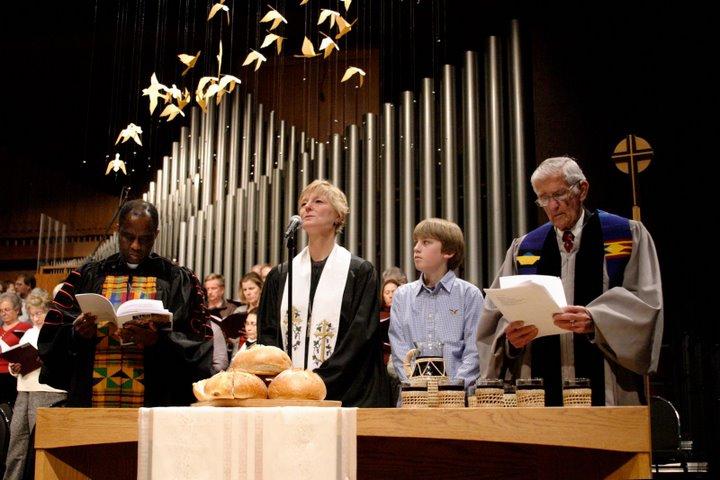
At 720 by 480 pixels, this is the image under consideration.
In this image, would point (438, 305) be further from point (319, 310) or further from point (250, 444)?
point (250, 444)

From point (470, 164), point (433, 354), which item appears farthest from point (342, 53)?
point (433, 354)

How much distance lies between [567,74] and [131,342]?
192 inches

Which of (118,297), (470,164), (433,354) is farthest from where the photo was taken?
(470,164)

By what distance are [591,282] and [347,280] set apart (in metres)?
1.09

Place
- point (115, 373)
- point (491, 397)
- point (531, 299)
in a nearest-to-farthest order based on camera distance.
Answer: point (491, 397), point (531, 299), point (115, 373)

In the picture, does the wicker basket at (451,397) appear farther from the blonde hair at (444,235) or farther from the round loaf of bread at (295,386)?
the blonde hair at (444,235)

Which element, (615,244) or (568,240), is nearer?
(615,244)

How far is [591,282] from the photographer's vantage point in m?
3.25

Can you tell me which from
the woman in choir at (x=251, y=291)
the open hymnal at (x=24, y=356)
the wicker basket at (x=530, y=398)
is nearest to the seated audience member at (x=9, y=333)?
the open hymnal at (x=24, y=356)

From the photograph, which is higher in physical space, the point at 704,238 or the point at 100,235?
the point at 100,235

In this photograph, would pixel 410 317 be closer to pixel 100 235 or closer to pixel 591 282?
pixel 591 282

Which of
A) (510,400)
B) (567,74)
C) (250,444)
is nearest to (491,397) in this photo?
(510,400)

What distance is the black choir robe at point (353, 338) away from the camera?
3.49m

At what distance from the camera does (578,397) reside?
2422 mm
